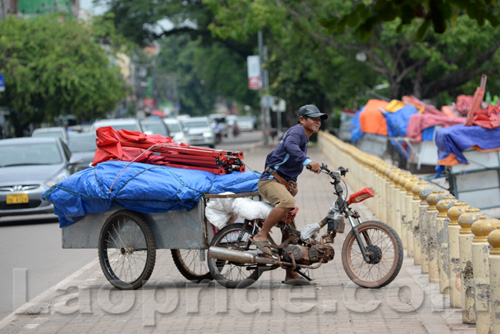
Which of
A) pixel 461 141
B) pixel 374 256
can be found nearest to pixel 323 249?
pixel 374 256

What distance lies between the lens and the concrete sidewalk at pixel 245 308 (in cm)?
708

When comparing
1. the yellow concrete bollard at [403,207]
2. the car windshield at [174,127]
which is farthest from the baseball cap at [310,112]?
the car windshield at [174,127]

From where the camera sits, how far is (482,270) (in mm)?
6238

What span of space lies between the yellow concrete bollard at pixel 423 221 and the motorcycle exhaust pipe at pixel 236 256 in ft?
5.04

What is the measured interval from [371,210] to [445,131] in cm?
A: 214

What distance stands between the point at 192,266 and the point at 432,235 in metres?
2.49

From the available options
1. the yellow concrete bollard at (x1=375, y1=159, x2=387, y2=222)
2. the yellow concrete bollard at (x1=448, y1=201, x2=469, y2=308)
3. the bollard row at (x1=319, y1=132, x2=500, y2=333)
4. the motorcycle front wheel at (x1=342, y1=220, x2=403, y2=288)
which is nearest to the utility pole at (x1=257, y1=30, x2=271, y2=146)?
the yellow concrete bollard at (x1=375, y1=159, x2=387, y2=222)

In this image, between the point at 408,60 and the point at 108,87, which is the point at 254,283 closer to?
the point at 408,60

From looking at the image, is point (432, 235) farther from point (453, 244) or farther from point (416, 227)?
point (416, 227)

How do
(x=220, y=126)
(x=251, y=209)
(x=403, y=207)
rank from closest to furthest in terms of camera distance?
(x=251, y=209), (x=403, y=207), (x=220, y=126)

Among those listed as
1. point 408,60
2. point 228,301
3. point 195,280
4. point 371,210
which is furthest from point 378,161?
point 408,60

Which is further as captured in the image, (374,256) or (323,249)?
(323,249)

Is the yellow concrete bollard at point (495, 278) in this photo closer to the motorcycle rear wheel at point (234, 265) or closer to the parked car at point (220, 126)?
the motorcycle rear wheel at point (234, 265)

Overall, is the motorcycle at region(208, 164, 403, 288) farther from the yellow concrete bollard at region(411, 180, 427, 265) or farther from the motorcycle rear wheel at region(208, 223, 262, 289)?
the yellow concrete bollard at region(411, 180, 427, 265)
